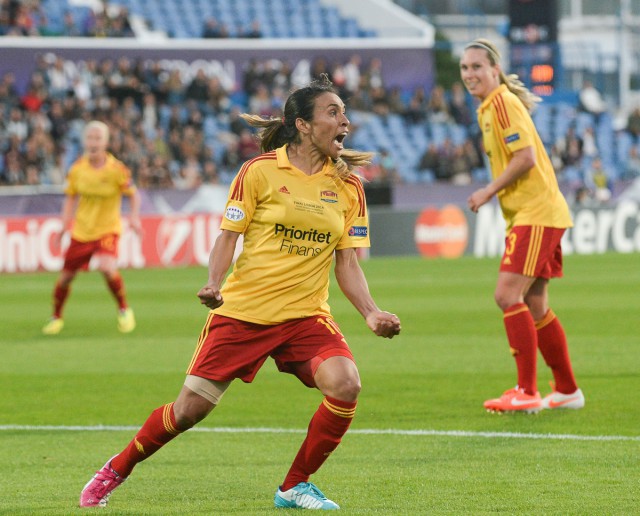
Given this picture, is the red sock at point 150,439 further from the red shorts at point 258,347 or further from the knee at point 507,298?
the knee at point 507,298

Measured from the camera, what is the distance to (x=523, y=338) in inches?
312

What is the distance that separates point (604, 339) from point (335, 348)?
7.25 m

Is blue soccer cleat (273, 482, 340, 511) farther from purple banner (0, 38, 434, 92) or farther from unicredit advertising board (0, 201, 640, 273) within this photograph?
purple banner (0, 38, 434, 92)

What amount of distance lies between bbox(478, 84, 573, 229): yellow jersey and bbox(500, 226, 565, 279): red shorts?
0.05 meters

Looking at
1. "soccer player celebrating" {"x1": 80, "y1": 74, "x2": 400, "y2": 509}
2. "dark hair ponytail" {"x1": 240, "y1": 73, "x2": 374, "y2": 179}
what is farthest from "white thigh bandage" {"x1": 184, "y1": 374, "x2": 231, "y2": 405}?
"dark hair ponytail" {"x1": 240, "y1": 73, "x2": 374, "y2": 179}

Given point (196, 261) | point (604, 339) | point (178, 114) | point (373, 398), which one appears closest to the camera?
point (373, 398)

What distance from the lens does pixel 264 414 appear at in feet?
26.9

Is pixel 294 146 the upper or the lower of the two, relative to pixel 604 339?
upper

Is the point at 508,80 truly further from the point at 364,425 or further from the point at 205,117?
the point at 205,117

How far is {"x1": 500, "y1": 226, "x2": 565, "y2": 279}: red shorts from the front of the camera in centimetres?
790

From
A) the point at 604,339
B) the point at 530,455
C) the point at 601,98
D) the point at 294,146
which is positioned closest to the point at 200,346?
the point at 294,146

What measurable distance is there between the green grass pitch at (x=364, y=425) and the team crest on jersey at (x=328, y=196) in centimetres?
135

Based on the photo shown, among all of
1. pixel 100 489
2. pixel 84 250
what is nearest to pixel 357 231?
pixel 100 489

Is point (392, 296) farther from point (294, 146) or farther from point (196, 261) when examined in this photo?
point (294, 146)
